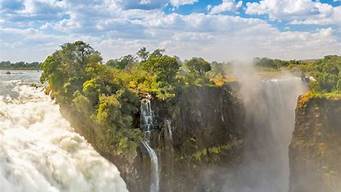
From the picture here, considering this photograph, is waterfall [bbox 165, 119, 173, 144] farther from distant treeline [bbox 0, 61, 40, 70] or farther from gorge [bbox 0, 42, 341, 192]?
distant treeline [bbox 0, 61, 40, 70]

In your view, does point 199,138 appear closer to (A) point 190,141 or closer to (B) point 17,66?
(A) point 190,141

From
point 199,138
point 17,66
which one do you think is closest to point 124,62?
point 199,138

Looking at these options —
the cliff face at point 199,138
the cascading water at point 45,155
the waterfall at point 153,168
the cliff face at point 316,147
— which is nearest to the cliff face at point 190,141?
the cliff face at point 199,138

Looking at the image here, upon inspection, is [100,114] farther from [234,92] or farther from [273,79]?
[273,79]

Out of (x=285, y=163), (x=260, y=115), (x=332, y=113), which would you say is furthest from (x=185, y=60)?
(x=332, y=113)

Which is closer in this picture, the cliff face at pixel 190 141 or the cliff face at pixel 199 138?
the cliff face at pixel 190 141

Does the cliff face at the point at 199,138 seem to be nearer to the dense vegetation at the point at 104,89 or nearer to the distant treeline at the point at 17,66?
the dense vegetation at the point at 104,89

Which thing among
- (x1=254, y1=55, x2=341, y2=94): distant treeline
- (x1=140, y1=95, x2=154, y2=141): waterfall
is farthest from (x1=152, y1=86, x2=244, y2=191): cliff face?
(x1=254, y1=55, x2=341, y2=94): distant treeline

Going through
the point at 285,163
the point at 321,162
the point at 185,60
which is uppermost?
the point at 185,60
